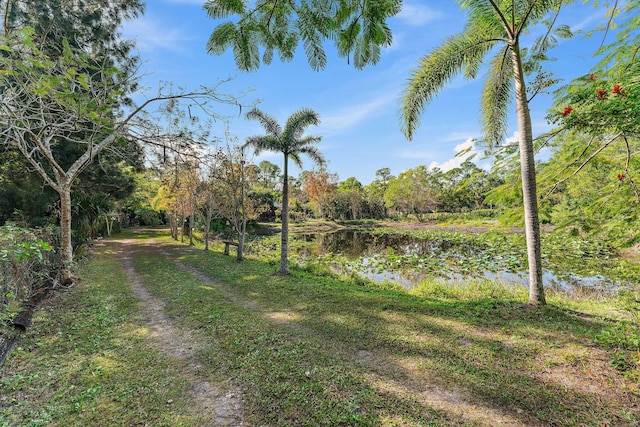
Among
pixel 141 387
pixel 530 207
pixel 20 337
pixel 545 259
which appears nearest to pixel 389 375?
pixel 141 387

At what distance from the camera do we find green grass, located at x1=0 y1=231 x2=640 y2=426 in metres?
2.73

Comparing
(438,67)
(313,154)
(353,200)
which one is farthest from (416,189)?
(438,67)

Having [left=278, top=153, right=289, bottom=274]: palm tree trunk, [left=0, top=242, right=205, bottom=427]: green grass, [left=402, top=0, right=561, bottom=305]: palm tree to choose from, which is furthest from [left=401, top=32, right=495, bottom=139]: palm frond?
[left=0, top=242, right=205, bottom=427]: green grass

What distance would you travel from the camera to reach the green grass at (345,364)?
2.73m

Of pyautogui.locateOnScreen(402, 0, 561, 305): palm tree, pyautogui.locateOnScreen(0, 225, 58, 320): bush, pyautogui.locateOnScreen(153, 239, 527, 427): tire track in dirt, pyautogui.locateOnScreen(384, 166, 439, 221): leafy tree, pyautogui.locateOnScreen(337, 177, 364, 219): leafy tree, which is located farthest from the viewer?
pyautogui.locateOnScreen(337, 177, 364, 219): leafy tree

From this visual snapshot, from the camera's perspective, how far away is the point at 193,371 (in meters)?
3.53

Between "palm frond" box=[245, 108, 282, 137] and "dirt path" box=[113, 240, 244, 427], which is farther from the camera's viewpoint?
"palm frond" box=[245, 108, 282, 137]

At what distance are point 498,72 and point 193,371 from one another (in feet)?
28.0

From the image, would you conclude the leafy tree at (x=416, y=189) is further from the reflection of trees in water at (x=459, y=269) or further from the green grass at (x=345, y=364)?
the green grass at (x=345, y=364)

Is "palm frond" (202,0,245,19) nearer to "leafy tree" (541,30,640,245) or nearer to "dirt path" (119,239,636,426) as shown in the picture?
"leafy tree" (541,30,640,245)

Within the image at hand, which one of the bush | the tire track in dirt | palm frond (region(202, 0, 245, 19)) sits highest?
palm frond (region(202, 0, 245, 19))

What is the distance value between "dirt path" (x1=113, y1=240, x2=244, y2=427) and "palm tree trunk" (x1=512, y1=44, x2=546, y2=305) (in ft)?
18.6

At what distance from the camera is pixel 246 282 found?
836 centimetres

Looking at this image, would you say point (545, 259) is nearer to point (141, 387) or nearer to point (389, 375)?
point (389, 375)
